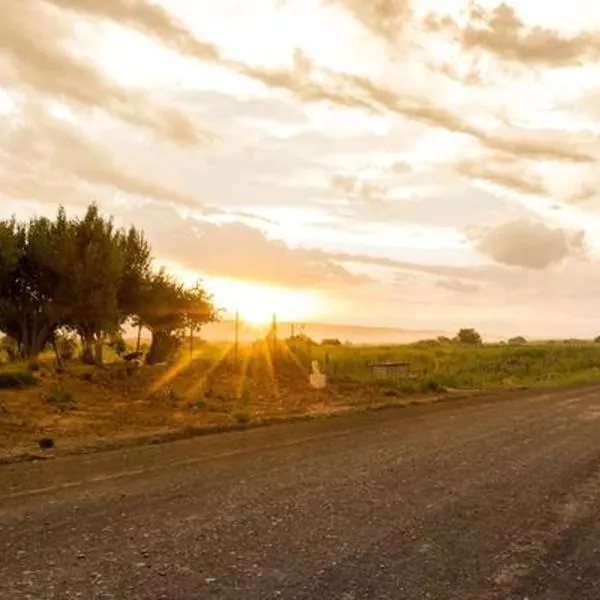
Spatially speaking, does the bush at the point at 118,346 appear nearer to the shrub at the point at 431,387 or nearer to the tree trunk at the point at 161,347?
the tree trunk at the point at 161,347

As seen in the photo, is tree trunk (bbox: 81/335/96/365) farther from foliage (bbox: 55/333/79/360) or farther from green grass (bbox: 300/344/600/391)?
green grass (bbox: 300/344/600/391)

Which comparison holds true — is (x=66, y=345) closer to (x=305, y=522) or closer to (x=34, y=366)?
(x=34, y=366)

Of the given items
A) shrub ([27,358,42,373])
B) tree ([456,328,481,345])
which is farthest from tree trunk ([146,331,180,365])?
tree ([456,328,481,345])

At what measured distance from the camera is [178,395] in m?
25.6

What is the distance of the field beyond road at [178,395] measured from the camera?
16938mm

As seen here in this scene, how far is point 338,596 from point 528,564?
2.22 m

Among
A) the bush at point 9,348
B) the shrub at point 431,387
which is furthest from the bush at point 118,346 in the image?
the shrub at point 431,387

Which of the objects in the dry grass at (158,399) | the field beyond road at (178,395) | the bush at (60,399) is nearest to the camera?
the field beyond road at (178,395)

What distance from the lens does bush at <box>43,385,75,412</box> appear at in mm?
20747

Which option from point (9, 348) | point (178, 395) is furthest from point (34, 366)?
point (9, 348)

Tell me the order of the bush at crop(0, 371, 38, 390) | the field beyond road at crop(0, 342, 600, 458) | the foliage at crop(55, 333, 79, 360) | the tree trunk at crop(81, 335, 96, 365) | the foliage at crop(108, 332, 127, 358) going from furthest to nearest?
the foliage at crop(108, 332, 127, 358) → the foliage at crop(55, 333, 79, 360) → the tree trunk at crop(81, 335, 96, 365) → the bush at crop(0, 371, 38, 390) → the field beyond road at crop(0, 342, 600, 458)

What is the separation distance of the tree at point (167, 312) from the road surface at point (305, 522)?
66.6ft

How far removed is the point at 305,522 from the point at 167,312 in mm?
29080

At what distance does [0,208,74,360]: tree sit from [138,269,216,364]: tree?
492 cm
